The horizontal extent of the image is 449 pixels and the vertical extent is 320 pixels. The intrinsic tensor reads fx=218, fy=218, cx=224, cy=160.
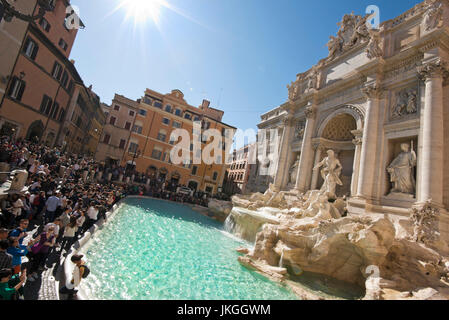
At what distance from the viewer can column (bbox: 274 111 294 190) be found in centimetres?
2131

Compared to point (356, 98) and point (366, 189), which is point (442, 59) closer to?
point (356, 98)

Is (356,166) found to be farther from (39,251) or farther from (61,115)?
(61,115)

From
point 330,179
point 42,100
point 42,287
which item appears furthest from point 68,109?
point 330,179

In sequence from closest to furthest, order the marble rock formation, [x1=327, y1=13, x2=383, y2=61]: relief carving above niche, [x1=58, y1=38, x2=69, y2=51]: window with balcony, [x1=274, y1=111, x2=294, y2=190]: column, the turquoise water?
the turquoise water < the marble rock formation < [x1=327, y1=13, x2=383, y2=61]: relief carving above niche < [x1=274, y1=111, x2=294, y2=190]: column < [x1=58, y1=38, x2=69, y2=51]: window with balcony

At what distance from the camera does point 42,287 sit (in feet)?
14.6

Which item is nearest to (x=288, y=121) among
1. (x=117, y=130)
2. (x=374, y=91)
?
(x=374, y=91)

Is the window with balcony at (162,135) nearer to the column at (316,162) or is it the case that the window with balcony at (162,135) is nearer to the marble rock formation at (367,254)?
the column at (316,162)

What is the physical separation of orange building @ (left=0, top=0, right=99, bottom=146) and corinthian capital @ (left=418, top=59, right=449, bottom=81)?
26.4m

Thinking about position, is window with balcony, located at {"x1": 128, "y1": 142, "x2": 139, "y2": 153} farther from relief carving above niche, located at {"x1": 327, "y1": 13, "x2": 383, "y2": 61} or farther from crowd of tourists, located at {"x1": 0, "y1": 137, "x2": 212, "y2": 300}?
relief carving above niche, located at {"x1": 327, "y1": 13, "x2": 383, "y2": 61}

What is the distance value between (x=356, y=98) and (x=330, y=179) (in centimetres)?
692

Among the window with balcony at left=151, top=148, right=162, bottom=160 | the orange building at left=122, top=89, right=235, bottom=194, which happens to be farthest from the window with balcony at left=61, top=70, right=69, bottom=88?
the window with balcony at left=151, top=148, right=162, bottom=160

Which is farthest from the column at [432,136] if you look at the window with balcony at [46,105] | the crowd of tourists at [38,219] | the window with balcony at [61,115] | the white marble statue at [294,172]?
the window with balcony at [61,115]

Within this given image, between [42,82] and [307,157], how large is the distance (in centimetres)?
2422

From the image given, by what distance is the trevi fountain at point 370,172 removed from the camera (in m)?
7.64
